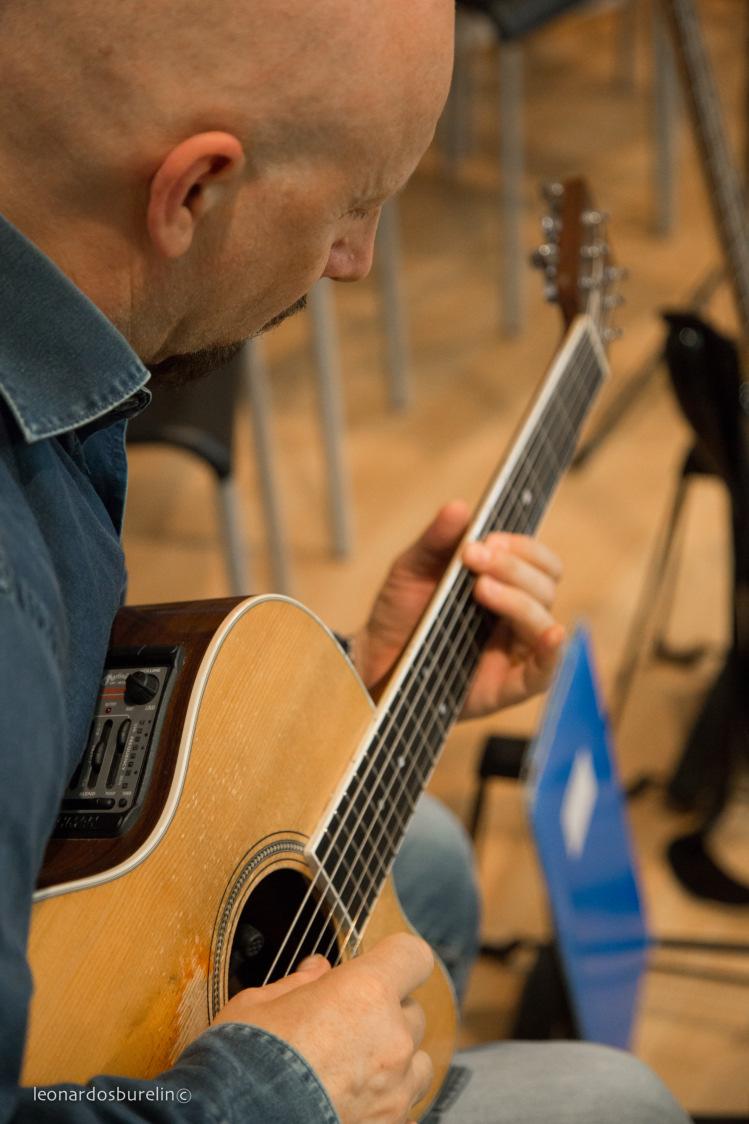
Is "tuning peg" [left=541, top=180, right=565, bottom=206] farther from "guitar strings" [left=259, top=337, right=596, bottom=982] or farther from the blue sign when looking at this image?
the blue sign

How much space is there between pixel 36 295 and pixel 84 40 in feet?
0.37

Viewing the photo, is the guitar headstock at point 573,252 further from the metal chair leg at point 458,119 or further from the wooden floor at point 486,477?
the metal chair leg at point 458,119

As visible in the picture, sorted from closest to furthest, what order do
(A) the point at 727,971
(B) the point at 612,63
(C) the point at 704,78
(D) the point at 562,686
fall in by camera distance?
1. (D) the point at 562,686
2. (A) the point at 727,971
3. (C) the point at 704,78
4. (B) the point at 612,63

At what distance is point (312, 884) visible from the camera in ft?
2.47

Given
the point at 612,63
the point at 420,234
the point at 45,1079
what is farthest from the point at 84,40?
the point at 612,63

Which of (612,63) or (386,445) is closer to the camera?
(386,445)

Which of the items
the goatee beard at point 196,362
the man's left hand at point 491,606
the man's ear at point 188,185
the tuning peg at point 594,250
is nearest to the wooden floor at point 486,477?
the man's left hand at point 491,606

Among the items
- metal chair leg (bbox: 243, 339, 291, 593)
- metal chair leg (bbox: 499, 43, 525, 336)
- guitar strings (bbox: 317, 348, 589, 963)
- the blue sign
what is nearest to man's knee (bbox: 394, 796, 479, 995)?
the blue sign

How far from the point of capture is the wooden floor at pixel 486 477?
4.85 ft

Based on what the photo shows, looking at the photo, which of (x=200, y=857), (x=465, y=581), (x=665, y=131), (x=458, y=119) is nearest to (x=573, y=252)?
(x=465, y=581)

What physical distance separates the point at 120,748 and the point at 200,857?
0.07 meters

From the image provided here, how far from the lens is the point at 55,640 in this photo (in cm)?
58

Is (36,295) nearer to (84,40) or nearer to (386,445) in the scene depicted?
(84,40)

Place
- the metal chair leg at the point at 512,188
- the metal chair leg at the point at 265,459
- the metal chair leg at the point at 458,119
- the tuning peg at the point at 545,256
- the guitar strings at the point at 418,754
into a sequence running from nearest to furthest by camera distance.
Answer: the guitar strings at the point at 418,754
the tuning peg at the point at 545,256
the metal chair leg at the point at 265,459
the metal chair leg at the point at 512,188
the metal chair leg at the point at 458,119
